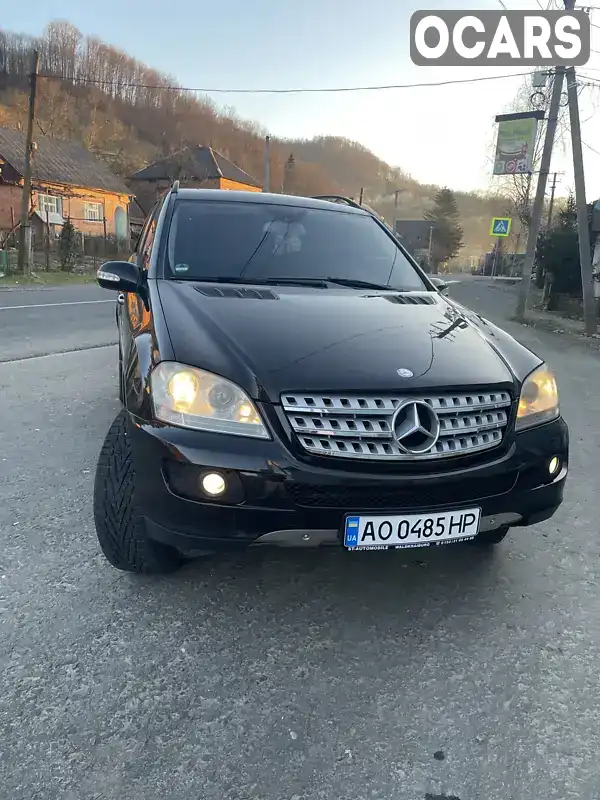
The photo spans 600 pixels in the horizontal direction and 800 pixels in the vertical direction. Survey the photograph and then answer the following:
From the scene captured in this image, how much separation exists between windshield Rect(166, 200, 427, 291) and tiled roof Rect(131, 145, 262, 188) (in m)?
52.4

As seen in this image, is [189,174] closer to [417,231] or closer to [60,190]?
[60,190]

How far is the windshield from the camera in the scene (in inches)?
127

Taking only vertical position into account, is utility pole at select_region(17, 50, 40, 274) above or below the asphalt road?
above

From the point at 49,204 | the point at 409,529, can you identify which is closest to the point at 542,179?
the point at 409,529

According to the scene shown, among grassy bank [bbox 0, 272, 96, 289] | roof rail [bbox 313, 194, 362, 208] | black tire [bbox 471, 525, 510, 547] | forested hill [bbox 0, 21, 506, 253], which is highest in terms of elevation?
forested hill [bbox 0, 21, 506, 253]

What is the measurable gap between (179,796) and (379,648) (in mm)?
879

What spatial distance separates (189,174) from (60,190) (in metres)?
17.4

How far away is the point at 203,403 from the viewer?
82.7 inches

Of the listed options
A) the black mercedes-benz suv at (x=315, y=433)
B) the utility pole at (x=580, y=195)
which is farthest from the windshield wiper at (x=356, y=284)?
the utility pole at (x=580, y=195)

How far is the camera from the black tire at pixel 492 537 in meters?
2.44

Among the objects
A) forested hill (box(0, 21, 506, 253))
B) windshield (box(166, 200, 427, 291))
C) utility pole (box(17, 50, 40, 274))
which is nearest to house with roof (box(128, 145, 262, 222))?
forested hill (box(0, 21, 506, 253))

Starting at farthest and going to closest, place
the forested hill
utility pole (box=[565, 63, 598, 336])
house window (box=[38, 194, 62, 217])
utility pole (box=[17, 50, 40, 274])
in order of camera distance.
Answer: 1. the forested hill
2. house window (box=[38, 194, 62, 217])
3. utility pole (box=[17, 50, 40, 274])
4. utility pole (box=[565, 63, 598, 336])

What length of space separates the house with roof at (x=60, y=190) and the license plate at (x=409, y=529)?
34603mm

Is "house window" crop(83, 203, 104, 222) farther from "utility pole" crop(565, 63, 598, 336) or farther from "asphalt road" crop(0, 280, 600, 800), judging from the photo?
"asphalt road" crop(0, 280, 600, 800)
